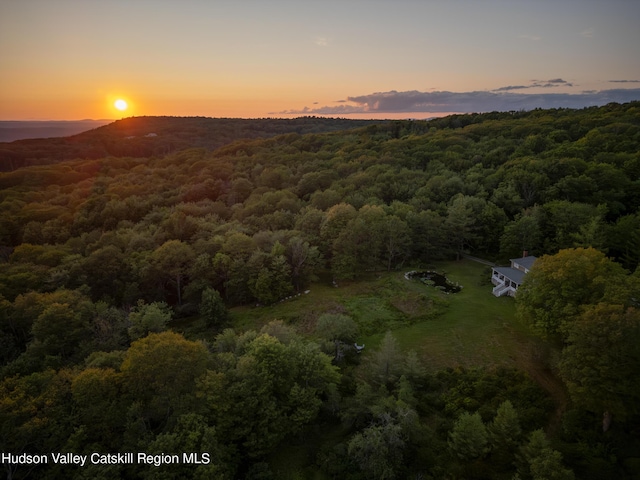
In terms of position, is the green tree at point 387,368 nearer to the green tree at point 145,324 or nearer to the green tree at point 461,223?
the green tree at point 145,324

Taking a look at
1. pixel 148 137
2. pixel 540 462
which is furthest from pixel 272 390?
pixel 148 137

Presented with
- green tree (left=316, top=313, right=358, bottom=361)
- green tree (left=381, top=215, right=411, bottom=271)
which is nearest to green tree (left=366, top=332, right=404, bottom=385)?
green tree (left=316, top=313, right=358, bottom=361)

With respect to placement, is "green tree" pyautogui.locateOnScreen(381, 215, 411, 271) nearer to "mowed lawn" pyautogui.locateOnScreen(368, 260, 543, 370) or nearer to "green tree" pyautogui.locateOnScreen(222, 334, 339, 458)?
"mowed lawn" pyautogui.locateOnScreen(368, 260, 543, 370)

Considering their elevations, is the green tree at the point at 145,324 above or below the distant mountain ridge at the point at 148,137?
below

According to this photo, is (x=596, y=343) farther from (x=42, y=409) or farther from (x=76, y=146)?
(x=76, y=146)

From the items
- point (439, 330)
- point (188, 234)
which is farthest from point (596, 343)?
point (188, 234)

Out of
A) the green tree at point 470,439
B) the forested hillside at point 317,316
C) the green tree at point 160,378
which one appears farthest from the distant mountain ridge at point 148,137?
the green tree at point 470,439
